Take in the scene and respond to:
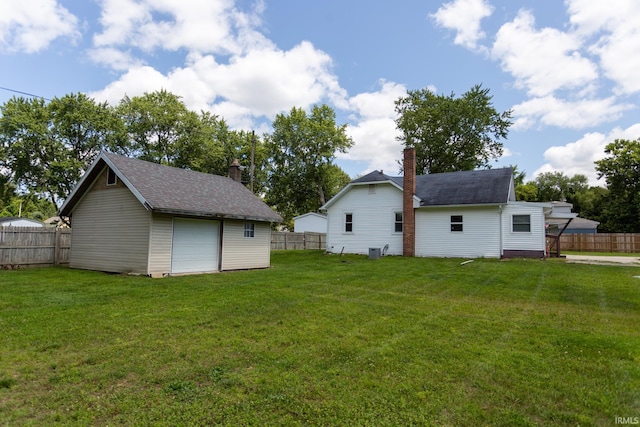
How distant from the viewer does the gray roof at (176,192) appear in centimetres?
1194

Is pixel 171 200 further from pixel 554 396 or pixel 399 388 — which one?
pixel 554 396

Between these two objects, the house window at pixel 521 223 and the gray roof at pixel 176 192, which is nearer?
the gray roof at pixel 176 192

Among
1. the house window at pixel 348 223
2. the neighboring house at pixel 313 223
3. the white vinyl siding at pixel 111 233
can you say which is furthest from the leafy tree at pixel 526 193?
the white vinyl siding at pixel 111 233

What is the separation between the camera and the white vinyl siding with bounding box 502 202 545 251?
17250mm

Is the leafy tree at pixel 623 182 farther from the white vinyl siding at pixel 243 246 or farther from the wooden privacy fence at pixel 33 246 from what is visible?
the wooden privacy fence at pixel 33 246

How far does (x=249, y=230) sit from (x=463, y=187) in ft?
40.6

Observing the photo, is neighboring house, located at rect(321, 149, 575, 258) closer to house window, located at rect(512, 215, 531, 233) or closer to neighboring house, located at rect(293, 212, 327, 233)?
house window, located at rect(512, 215, 531, 233)

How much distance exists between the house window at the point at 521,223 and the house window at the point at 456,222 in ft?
8.33

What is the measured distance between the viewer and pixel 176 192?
13258 millimetres

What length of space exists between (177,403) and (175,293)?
5818 millimetres

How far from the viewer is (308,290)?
29.2 feet

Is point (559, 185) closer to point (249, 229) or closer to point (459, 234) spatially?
point (459, 234)

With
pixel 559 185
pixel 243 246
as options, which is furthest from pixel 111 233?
pixel 559 185

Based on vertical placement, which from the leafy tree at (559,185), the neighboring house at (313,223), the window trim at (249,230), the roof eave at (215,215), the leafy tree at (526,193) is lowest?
the window trim at (249,230)
